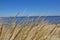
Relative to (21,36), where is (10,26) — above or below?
above

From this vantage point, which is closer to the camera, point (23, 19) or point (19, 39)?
point (19, 39)

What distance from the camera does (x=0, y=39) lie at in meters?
1.67

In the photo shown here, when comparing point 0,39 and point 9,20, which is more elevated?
point 9,20

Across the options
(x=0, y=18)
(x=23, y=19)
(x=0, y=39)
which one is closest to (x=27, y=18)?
(x=23, y=19)

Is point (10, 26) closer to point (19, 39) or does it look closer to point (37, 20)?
point (19, 39)

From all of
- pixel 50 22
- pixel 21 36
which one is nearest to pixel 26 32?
pixel 21 36

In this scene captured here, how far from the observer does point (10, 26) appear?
7.68ft

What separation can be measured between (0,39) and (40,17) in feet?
4.77

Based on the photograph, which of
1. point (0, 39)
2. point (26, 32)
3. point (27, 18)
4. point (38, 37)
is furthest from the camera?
point (27, 18)

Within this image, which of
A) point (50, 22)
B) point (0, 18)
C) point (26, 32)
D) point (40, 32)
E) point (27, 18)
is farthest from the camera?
point (50, 22)

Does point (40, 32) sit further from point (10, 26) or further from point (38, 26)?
point (10, 26)

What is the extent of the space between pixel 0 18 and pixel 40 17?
3.58ft

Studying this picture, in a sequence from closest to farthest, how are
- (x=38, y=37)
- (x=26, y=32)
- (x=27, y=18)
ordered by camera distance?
(x=26, y=32) < (x=38, y=37) < (x=27, y=18)

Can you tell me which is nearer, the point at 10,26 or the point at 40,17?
the point at 10,26
